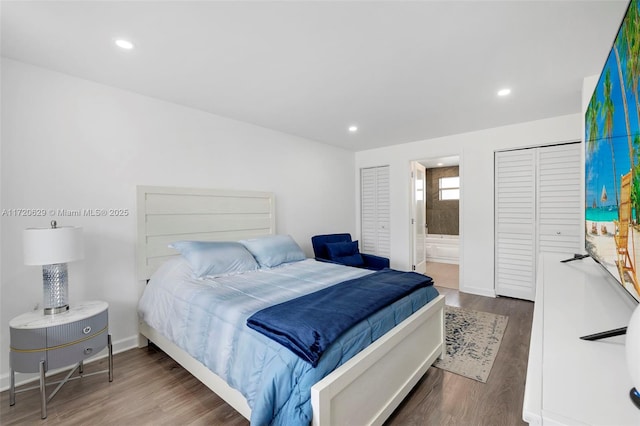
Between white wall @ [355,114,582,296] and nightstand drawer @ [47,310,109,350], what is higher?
white wall @ [355,114,582,296]

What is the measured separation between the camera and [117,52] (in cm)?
203

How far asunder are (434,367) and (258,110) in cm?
306

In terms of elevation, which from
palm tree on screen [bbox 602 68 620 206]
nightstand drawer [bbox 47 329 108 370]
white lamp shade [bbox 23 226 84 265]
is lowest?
nightstand drawer [bbox 47 329 108 370]

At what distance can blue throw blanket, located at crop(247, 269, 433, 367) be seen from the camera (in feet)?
4.47

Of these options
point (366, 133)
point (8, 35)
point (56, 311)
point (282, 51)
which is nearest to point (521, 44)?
point (282, 51)

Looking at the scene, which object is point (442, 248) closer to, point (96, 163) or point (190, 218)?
point (190, 218)

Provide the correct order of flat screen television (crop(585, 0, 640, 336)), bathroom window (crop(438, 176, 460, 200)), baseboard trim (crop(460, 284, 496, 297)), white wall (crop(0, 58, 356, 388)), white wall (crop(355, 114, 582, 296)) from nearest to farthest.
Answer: flat screen television (crop(585, 0, 640, 336))
white wall (crop(0, 58, 356, 388))
white wall (crop(355, 114, 582, 296))
baseboard trim (crop(460, 284, 496, 297))
bathroom window (crop(438, 176, 460, 200))

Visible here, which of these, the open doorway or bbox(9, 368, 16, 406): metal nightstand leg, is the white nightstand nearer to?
bbox(9, 368, 16, 406): metal nightstand leg

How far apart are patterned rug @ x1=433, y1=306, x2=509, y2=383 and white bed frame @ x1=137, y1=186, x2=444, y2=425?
0.65 feet

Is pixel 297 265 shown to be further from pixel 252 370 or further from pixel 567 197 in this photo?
pixel 567 197

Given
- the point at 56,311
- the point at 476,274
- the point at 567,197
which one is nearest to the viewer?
the point at 56,311

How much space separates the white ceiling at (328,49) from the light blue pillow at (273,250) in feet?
4.90

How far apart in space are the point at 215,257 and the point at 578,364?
8.25ft

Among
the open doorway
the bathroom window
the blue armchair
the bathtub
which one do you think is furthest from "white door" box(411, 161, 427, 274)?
the bathroom window
